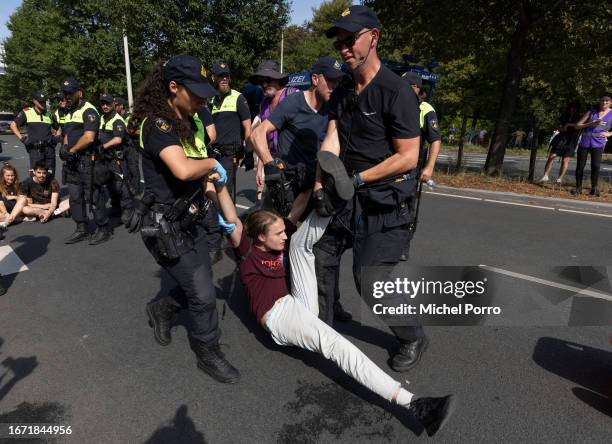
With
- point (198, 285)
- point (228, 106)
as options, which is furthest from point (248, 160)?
point (198, 285)

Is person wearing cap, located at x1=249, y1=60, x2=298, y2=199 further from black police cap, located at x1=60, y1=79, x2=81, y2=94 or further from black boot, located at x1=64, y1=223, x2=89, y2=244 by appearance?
black boot, located at x1=64, y1=223, x2=89, y2=244

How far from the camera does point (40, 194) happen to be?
657 cm

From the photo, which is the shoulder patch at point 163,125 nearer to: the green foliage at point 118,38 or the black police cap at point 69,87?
the black police cap at point 69,87

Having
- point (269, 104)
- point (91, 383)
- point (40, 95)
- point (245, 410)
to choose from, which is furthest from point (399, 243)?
point (40, 95)

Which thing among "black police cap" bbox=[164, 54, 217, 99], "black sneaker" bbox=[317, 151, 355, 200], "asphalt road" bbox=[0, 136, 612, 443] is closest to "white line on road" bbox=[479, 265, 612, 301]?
"asphalt road" bbox=[0, 136, 612, 443]

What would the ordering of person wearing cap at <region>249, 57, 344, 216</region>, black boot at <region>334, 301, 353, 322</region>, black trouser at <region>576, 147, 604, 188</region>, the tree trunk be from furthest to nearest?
the tree trunk, black trouser at <region>576, 147, 604, 188</region>, black boot at <region>334, 301, 353, 322</region>, person wearing cap at <region>249, 57, 344, 216</region>

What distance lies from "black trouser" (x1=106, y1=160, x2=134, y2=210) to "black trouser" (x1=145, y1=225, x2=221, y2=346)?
403 centimetres

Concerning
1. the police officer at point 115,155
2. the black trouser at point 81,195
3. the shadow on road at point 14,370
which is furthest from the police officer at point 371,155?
the police officer at point 115,155

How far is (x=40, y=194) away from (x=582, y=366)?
7.26m

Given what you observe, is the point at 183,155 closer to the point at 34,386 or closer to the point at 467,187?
the point at 34,386

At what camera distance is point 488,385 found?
2.52m

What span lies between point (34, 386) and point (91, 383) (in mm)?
325

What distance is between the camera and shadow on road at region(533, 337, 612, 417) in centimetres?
240

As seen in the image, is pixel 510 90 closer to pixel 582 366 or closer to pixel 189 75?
pixel 582 366
